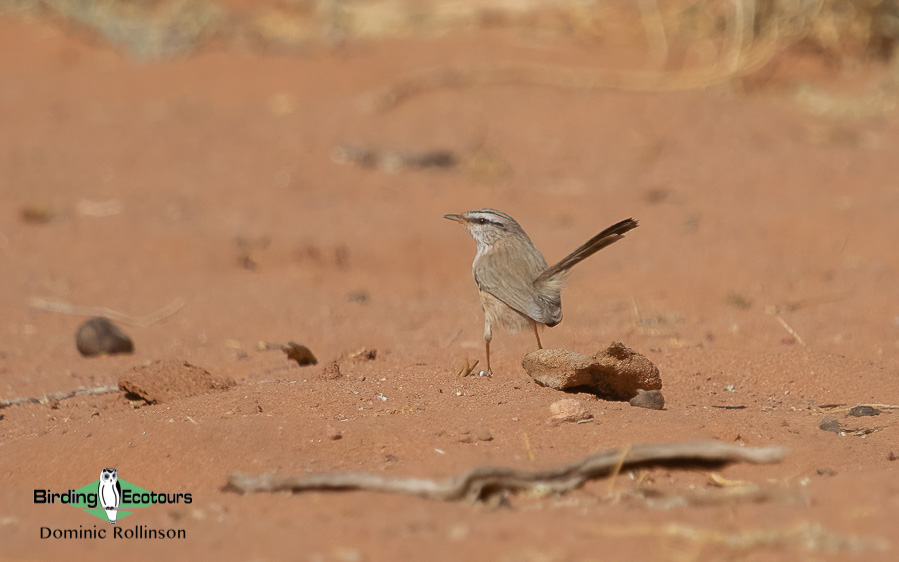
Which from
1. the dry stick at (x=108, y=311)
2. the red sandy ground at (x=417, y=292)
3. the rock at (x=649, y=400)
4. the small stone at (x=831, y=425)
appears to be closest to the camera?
the red sandy ground at (x=417, y=292)

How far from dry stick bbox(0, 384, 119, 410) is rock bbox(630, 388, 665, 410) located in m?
2.81

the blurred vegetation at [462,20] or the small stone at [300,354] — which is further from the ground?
the blurred vegetation at [462,20]

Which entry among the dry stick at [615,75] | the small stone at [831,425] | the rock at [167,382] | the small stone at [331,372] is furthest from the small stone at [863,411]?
the dry stick at [615,75]

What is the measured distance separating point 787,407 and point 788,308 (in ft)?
7.57

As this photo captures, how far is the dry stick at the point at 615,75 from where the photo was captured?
13.3m

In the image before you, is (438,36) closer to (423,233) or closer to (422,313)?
(423,233)

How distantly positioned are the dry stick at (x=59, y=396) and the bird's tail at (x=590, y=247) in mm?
2516

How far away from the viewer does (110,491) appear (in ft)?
12.1

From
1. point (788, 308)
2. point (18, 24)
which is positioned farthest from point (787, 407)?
point (18, 24)

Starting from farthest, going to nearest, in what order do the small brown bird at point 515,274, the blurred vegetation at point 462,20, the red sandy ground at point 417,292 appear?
the blurred vegetation at point 462,20
the small brown bird at point 515,274
the red sandy ground at point 417,292

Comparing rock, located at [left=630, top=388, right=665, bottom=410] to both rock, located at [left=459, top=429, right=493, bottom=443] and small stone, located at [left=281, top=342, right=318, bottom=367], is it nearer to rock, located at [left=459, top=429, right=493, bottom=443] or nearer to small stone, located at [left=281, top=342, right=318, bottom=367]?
rock, located at [left=459, top=429, right=493, bottom=443]

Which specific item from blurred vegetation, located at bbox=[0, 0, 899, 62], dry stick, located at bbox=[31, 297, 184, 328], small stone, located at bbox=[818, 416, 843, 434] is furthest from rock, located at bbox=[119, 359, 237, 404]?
blurred vegetation, located at bbox=[0, 0, 899, 62]

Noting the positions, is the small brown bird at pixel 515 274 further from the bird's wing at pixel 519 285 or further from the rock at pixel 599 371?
the rock at pixel 599 371

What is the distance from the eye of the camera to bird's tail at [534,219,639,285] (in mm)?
5131
